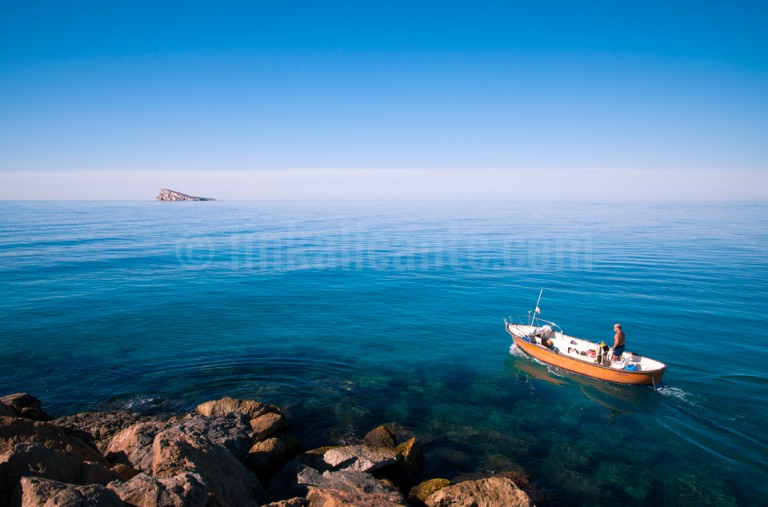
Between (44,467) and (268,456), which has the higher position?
(44,467)

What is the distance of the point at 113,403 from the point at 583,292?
4341cm

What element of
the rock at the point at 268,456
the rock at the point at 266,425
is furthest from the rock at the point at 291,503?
the rock at the point at 266,425

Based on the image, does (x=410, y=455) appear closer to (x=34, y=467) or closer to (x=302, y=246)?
(x=34, y=467)

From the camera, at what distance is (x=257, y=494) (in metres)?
12.2

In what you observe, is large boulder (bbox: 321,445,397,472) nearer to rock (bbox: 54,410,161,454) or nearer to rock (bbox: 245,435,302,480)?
rock (bbox: 245,435,302,480)

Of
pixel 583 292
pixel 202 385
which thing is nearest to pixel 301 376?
pixel 202 385

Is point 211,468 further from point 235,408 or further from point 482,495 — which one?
point 482,495

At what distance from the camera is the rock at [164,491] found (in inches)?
341

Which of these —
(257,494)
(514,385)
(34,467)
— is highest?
(34,467)

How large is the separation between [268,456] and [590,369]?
20.4 metres

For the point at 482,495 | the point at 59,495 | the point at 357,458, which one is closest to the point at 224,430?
the point at 357,458

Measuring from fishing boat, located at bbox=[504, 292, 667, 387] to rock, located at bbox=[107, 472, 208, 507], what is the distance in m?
23.8

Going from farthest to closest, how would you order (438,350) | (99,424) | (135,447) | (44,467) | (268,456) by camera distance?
(438,350) < (99,424) < (268,456) < (135,447) < (44,467)

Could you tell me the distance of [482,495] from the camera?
12.6 metres
